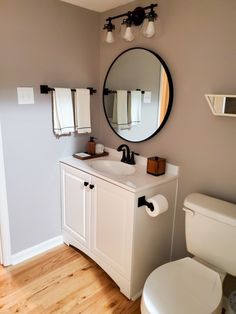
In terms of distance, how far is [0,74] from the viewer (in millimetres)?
1743

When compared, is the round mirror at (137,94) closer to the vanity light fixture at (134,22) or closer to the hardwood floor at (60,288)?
the vanity light fixture at (134,22)

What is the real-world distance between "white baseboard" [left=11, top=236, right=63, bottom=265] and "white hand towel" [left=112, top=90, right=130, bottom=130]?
1220mm

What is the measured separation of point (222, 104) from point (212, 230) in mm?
753

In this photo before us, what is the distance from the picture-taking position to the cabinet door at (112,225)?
64.7 inches

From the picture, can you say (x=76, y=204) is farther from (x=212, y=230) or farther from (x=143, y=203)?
(x=212, y=230)

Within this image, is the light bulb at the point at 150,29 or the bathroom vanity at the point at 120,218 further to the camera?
the light bulb at the point at 150,29

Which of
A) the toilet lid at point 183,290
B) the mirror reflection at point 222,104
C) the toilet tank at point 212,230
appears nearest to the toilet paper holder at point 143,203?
the toilet tank at point 212,230

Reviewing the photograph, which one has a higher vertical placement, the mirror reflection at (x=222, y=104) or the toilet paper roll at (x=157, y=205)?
the mirror reflection at (x=222, y=104)

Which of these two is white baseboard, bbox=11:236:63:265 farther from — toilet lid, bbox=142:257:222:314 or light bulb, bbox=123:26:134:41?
light bulb, bbox=123:26:134:41

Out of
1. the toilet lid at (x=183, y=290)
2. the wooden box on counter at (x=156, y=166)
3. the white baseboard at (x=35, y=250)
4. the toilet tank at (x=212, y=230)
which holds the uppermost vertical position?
the wooden box on counter at (x=156, y=166)

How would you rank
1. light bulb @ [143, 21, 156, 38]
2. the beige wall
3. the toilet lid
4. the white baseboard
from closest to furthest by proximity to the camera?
the toilet lid → the beige wall → light bulb @ [143, 21, 156, 38] → the white baseboard

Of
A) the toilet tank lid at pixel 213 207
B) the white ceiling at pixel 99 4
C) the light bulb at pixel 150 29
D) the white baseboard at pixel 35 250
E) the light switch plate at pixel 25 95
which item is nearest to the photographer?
the toilet tank lid at pixel 213 207

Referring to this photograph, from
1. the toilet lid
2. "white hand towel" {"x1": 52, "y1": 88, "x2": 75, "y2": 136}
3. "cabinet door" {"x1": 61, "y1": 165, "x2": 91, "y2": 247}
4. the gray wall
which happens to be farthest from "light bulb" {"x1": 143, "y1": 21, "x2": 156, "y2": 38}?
the toilet lid

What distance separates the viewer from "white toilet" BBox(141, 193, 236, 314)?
47.9 inches
